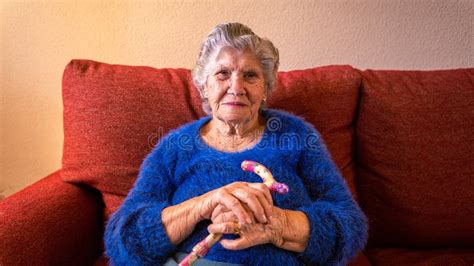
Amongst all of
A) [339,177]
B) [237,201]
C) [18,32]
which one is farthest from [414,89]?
[18,32]

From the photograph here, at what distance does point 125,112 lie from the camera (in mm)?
1253

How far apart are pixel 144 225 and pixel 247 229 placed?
0.26 metres

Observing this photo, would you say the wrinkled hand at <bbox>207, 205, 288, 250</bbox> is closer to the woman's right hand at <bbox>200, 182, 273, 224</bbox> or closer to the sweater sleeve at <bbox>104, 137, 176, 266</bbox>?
the woman's right hand at <bbox>200, 182, 273, 224</bbox>

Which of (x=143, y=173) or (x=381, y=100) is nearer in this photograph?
(x=143, y=173)

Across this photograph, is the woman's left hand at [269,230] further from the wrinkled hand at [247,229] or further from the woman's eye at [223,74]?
the woman's eye at [223,74]

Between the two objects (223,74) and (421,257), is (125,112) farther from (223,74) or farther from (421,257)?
(421,257)

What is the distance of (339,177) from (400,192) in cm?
34

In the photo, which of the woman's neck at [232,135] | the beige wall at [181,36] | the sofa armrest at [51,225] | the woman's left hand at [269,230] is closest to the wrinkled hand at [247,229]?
the woman's left hand at [269,230]

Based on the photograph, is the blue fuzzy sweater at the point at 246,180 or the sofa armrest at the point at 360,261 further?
the sofa armrest at the point at 360,261

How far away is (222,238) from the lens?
96 centimetres

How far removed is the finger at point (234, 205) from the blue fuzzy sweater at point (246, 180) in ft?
0.36

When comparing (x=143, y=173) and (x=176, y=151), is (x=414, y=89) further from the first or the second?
(x=143, y=173)

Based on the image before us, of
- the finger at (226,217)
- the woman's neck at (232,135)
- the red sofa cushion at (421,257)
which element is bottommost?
the red sofa cushion at (421,257)

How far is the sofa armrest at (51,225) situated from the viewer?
96cm
